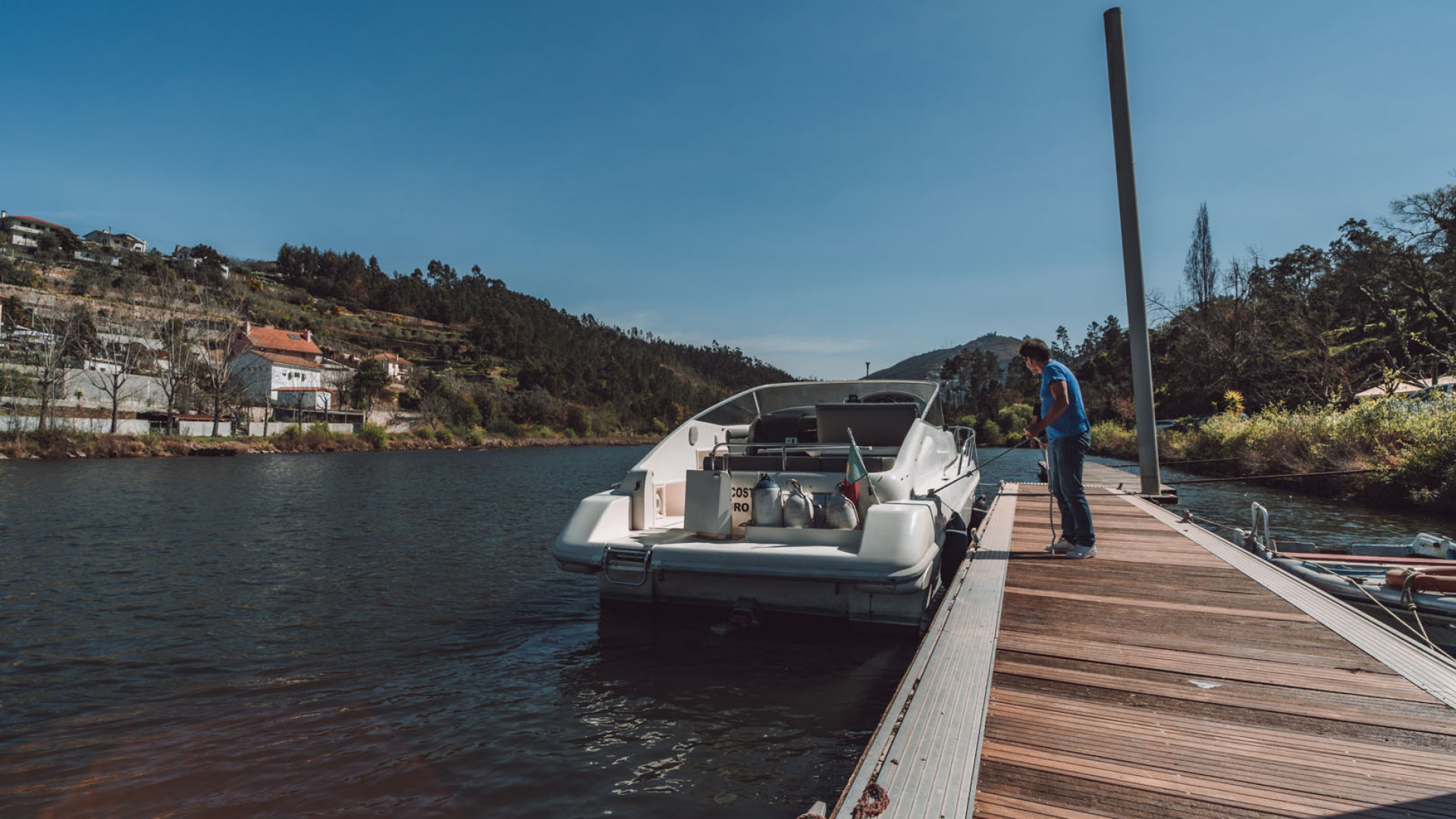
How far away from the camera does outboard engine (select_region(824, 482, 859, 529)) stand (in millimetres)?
5129

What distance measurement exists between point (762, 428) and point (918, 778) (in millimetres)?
5847

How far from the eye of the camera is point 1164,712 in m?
2.71

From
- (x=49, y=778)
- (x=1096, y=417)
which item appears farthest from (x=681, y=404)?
(x=49, y=778)

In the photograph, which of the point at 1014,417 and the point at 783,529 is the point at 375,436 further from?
the point at 1014,417

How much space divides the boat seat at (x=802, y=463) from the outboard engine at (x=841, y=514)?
0.78m

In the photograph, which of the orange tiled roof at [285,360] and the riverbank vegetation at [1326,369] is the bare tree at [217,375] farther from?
the riverbank vegetation at [1326,369]

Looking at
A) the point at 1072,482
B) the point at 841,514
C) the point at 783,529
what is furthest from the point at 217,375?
the point at 1072,482

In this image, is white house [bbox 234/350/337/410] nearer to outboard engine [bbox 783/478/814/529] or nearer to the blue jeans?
outboard engine [bbox 783/478/814/529]

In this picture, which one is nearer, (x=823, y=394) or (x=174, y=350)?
(x=823, y=394)

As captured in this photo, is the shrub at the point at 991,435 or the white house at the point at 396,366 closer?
the shrub at the point at 991,435

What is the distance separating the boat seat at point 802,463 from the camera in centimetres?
602

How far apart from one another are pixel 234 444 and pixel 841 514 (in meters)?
50.5

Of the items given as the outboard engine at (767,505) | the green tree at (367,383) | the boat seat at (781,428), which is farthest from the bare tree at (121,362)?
the outboard engine at (767,505)

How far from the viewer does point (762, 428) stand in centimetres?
794
